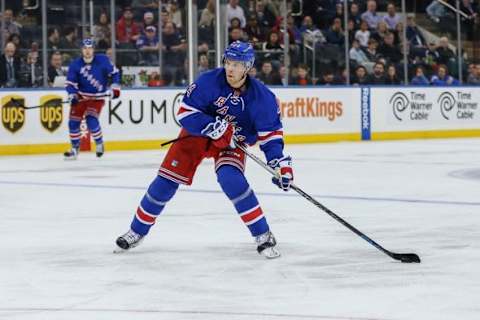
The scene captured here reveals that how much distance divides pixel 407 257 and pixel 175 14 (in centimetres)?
1110

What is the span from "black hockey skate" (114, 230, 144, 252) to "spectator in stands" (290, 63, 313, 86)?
11.6 m

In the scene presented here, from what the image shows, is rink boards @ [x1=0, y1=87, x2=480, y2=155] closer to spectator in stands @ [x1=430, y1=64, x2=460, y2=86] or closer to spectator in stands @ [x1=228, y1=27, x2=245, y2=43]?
spectator in stands @ [x1=430, y1=64, x2=460, y2=86]

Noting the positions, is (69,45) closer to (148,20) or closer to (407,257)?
(148,20)

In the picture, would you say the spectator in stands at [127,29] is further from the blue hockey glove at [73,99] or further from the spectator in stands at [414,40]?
the spectator in stands at [414,40]

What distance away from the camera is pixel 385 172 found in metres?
11.6

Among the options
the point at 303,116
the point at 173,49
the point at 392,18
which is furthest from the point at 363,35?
the point at 173,49

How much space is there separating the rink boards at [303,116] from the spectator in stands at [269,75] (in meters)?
0.22

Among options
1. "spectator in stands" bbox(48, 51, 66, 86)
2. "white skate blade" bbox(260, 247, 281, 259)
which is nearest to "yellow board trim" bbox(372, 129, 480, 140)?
"spectator in stands" bbox(48, 51, 66, 86)

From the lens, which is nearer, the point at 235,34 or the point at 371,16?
the point at 235,34

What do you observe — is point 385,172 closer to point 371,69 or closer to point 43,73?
point 43,73

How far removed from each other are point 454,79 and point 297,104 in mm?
3590

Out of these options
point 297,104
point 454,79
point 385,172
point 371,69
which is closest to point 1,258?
point 385,172

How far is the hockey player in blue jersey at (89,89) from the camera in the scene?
14273 millimetres

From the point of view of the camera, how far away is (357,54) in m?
18.5
